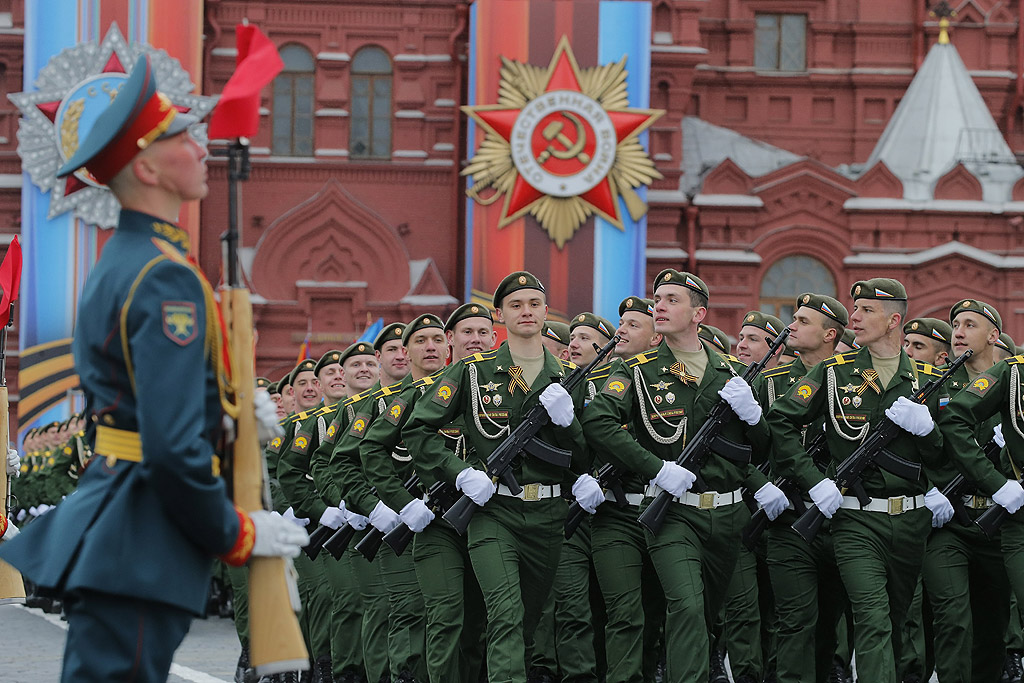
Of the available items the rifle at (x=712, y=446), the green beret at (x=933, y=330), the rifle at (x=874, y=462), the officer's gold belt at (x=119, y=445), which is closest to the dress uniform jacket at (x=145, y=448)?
the officer's gold belt at (x=119, y=445)

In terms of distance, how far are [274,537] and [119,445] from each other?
451 mm

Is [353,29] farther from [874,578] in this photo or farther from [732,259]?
[874,578]

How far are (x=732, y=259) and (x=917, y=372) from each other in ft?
56.8

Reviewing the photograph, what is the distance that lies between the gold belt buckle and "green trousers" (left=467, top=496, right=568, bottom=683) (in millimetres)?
1551

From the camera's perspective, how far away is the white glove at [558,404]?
7520mm

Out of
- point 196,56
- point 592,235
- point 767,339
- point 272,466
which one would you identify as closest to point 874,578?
point 767,339

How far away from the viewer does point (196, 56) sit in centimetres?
2452

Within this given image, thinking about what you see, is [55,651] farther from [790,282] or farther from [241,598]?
[790,282]

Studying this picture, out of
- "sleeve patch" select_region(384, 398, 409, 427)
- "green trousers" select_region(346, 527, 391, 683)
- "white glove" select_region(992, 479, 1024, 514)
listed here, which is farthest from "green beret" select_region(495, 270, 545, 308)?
"white glove" select_region(992, 479, 1024, 514)

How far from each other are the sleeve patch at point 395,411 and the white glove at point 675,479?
1.59m

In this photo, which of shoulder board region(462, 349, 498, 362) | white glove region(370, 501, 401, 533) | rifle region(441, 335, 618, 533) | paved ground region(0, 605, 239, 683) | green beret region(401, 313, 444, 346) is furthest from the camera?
paved ground region(0, 605, 239, 683)

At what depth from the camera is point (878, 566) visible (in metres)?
7.63

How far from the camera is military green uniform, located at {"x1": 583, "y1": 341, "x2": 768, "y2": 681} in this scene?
24.3ft

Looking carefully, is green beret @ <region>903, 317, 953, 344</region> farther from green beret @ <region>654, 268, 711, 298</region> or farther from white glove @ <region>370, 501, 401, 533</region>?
white glove @ <region>370, 501, 401, 533</region>
